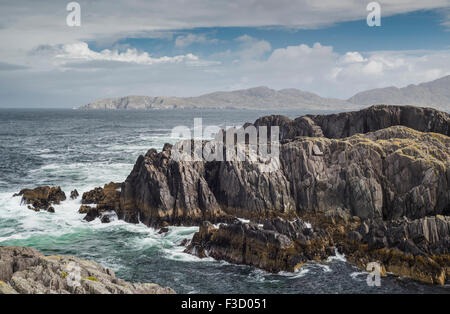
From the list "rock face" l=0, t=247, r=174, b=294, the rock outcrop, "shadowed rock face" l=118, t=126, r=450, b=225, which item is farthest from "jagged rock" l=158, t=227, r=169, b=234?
"rock face" l=0, t=247, r=174, b=294

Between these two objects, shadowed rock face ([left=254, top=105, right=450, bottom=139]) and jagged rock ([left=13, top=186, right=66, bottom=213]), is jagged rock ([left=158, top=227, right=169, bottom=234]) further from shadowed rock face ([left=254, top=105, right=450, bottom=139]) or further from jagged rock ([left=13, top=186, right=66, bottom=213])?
shadowed rock face ([left=254, top=105, right=450, bottom=139])

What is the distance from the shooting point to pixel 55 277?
21953 mm

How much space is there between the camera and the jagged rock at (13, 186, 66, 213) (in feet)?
173

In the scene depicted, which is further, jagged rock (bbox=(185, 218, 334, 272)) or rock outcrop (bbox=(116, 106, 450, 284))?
jagged rock (bbox=(185, 218, 334, 272))

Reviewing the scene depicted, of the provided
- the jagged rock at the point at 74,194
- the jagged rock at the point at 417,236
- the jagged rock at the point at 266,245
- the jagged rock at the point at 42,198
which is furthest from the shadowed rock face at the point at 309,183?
the jagged rock at the point at 42,198

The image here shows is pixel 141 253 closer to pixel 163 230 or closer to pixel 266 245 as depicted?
pixel 163 230

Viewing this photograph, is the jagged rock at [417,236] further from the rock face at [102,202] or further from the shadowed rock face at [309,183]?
the rock face at [102,202]

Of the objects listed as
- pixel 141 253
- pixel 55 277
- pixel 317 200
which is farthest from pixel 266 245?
pixel 55 277

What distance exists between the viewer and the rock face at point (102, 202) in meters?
49.9

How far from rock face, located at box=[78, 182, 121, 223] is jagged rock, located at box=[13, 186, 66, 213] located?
370 centimetres

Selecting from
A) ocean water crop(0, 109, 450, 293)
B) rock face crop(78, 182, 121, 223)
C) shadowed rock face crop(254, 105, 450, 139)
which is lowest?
ocean water crop(0, 109, 450, 293)

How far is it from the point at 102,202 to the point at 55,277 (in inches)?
1206

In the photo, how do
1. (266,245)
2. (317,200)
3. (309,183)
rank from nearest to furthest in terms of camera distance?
(266,245) < (317,200) < (309,183)

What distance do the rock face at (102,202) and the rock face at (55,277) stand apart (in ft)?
72.9
